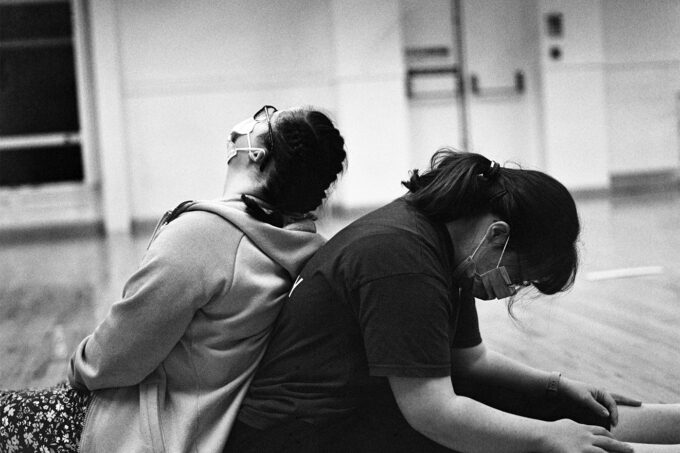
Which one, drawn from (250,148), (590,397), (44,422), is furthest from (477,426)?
(44,422)

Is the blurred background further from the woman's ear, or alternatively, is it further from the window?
the woman's ear

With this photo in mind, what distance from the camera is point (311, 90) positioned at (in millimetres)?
9219

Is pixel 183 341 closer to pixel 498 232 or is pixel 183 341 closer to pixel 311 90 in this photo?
pixel 498 232

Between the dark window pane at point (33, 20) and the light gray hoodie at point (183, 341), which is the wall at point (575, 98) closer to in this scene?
the dark window pane at point (33, 20)

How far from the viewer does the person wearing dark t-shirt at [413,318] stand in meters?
1.26

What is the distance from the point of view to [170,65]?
8.97 m

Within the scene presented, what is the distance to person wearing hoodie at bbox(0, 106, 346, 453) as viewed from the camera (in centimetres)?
137

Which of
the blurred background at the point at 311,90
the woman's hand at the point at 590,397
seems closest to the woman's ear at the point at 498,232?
the woman's hand at the point at 590,397

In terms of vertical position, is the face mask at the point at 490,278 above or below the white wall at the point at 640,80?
below

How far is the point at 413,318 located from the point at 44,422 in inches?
27.1

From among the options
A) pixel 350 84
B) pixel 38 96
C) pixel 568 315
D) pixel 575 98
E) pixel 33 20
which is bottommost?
pixel 568 315

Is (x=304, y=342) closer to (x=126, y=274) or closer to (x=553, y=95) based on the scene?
(x=126, y=274)

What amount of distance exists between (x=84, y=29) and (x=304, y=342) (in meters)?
8.39

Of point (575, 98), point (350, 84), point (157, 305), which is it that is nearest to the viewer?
point (157, 305)
